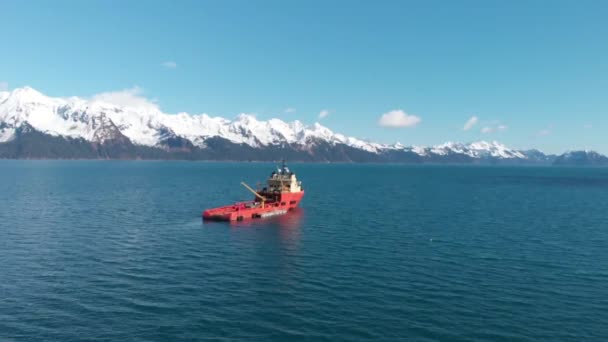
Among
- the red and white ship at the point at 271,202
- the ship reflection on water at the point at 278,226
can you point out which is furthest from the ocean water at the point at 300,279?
the red and white ship at the point at 271,202

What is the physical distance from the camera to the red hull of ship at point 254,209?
318 ft

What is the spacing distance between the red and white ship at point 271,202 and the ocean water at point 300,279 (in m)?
6.09

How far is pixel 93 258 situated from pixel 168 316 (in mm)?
26838

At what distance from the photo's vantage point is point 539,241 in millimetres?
77000

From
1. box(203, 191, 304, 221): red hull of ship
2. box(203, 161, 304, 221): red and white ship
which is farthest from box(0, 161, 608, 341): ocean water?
box(203, 161, 304, 221): red and white ship

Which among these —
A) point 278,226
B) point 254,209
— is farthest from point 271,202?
point 278,226

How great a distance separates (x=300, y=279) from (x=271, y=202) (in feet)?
210

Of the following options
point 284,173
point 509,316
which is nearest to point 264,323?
point 509,316

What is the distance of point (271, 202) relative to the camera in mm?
117375

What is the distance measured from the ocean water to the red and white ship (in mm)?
6086

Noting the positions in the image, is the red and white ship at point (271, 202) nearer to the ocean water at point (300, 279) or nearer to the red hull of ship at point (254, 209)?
the red hull of ship at point (254, 209)

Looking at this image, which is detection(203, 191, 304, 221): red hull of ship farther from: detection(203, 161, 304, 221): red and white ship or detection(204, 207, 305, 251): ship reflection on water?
detection(204, 207, 305, 251): ship reflection on water

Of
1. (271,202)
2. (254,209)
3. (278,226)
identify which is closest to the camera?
(278,226)

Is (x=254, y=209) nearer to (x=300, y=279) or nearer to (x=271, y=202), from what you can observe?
(x=271, y=202)
